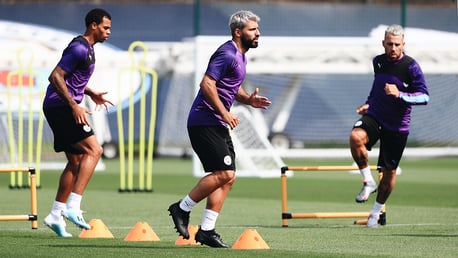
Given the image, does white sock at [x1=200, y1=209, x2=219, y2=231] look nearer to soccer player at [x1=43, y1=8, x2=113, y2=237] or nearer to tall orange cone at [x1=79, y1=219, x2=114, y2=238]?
tall orange cone at [x1=79, y1=219, x2=114, y2=238]

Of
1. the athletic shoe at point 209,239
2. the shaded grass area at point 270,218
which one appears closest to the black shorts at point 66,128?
the shaded grass area at point 270,218

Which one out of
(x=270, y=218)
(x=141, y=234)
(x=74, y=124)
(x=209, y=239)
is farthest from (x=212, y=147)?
(x=270, y=218)

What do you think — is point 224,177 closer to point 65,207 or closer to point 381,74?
point 65,207

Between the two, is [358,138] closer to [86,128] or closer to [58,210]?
[86,128]

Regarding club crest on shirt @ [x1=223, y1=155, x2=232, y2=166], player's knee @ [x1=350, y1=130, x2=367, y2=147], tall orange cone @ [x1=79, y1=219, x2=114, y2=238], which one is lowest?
tall orange cone @ [x1=79, y1=219, x2=114, y2=238]

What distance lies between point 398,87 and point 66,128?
370cm

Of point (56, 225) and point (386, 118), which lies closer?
point (56, 225)

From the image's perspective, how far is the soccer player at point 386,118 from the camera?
13.7 metres

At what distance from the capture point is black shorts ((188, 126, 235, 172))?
36.3 ft

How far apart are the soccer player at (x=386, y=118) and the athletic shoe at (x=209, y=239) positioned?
125 inches

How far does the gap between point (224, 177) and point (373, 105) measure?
11.0 ft

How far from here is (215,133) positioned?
11.1 metres

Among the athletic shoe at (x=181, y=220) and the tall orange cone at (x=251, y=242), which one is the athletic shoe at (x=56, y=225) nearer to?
the athletic shoe at (x=181, y=220)

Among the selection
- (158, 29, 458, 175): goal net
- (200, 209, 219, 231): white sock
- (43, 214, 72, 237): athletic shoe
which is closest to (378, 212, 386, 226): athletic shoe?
(200, 209, 219, 231): white sock
